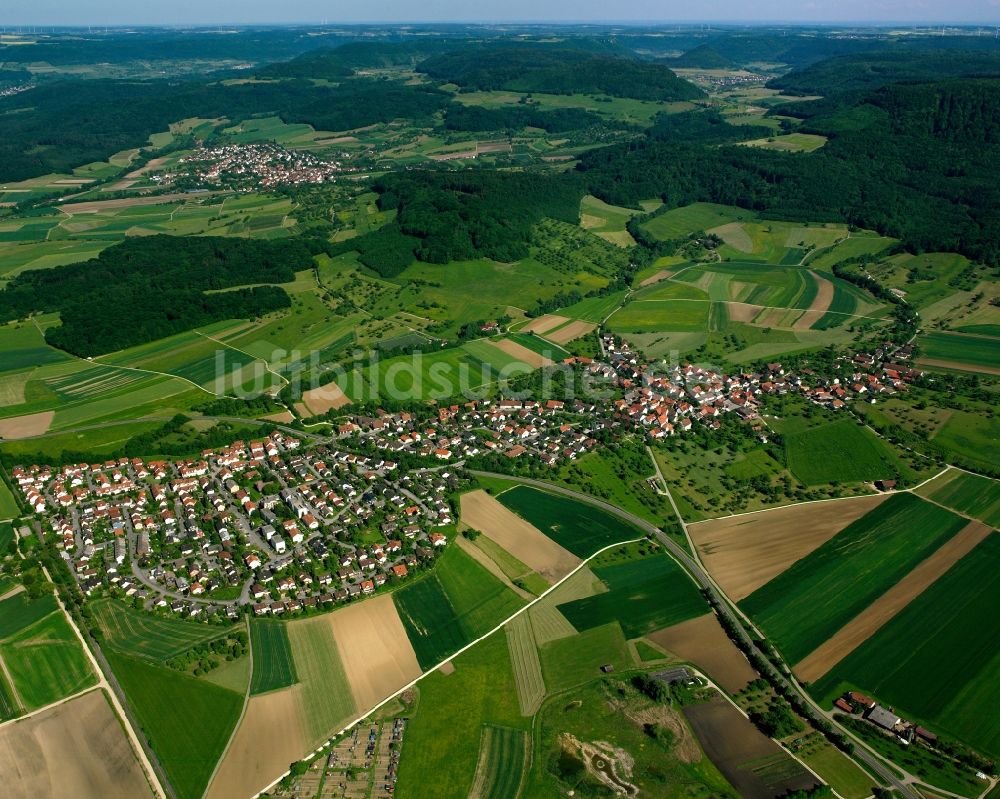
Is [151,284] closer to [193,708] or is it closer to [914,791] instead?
[193,708]

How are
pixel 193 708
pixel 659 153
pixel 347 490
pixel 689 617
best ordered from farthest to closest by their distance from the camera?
pixel 659 153
pixel 347 490
pixel 689 617
pixel 193 708

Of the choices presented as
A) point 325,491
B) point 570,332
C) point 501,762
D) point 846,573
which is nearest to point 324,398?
point 325,491

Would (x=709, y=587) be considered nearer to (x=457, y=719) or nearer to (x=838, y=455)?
(x=457, y=719)

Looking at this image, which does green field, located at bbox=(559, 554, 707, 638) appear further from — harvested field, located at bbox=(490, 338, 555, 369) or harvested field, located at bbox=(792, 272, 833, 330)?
harvested field, located at bbox=(792, 272, 833, 330)

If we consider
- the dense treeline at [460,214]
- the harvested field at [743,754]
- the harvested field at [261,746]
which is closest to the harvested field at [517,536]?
the harvested field at [743,754]

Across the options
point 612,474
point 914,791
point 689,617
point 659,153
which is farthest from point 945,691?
point 659,153

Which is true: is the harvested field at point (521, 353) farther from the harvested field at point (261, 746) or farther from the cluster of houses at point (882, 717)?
the harvested field at point (261, 746)
